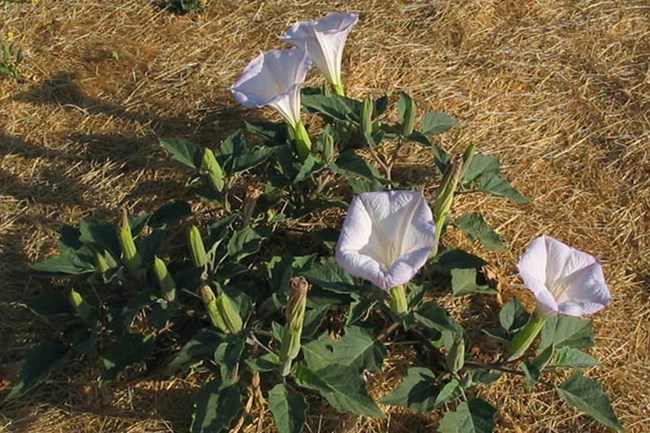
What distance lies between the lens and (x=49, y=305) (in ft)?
7.70

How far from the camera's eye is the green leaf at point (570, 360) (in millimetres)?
2161

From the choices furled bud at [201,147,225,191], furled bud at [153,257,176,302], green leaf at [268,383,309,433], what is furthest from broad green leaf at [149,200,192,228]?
green leaf at [268,383,309,433]

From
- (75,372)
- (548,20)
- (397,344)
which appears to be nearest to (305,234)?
(397,344)

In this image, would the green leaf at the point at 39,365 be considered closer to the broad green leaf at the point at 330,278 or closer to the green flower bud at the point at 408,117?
the broad green leaf at the point at 330,278

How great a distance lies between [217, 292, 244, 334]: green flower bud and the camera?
76.5 inches

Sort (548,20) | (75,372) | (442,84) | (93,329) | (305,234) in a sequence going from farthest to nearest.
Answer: (548,20) < (442,84) < (305,234) < (75,372) < (93,329)

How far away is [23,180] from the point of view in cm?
293

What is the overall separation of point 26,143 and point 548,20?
7.39 ft

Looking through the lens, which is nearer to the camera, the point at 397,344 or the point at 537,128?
the point at 397,344

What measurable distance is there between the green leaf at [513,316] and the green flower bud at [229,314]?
2.40 feet

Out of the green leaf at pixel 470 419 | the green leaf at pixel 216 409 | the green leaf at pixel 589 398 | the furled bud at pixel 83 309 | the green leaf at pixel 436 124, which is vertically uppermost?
the green leaf at pixel 436 124

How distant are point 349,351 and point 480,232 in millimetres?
592

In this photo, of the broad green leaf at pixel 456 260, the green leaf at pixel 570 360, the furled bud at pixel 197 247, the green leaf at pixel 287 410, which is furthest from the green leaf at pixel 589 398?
the furled bud at pixel 197 247

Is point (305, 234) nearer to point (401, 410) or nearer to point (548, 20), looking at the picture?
point (401, 410)
